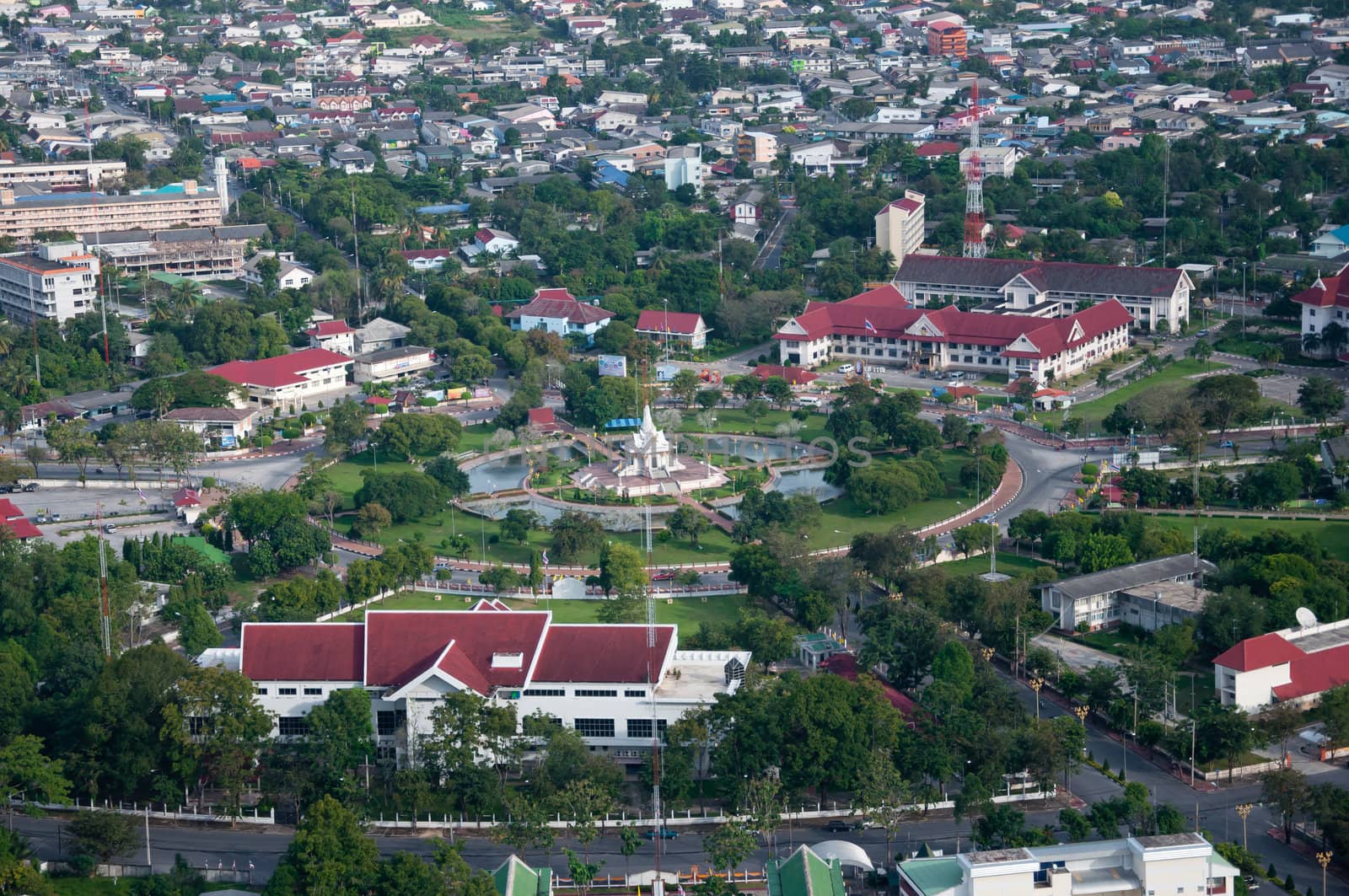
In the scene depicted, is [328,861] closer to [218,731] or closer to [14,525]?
[218,731]

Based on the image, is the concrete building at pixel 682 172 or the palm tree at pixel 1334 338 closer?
the palm tree at pixel 1334 338

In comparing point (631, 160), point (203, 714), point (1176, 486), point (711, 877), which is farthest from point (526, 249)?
point (711, 877)

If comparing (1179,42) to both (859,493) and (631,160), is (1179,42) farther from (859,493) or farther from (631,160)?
(859,493)

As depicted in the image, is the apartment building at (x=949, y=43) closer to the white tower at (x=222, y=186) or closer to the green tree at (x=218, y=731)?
the white tower at (x=222, y=186)

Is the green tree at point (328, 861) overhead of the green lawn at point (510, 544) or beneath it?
overhead

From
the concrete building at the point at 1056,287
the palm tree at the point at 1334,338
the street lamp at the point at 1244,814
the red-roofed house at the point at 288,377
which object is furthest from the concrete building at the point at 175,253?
the street lamp at the point at 1244,814

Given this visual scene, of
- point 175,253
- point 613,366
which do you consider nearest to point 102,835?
point 613,366
